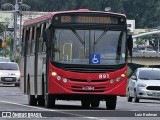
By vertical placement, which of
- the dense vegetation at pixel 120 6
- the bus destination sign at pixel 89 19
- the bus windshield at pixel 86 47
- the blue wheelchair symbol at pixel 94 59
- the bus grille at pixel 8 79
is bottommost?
the dense vegetation at pixel 120 6

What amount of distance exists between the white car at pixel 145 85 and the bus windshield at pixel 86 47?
35.7 ft

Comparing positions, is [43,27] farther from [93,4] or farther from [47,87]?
[93,4]

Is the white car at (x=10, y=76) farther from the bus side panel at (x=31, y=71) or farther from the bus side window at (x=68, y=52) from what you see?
the bus side window at (x=68, y=52)

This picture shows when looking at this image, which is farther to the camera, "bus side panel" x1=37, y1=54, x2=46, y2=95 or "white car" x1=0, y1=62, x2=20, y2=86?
"white car" x1=0, y1=62, x2=20, y2=86

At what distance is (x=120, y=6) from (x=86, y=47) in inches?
6043

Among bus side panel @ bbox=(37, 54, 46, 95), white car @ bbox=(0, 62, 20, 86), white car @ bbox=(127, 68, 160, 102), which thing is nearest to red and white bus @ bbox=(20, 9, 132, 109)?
bus side panel @ bbox=(37, 54, 46, 95)

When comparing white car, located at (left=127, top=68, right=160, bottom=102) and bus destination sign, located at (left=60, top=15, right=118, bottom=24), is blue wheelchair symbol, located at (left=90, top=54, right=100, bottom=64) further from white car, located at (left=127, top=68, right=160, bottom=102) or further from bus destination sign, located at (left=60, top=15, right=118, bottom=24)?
white car, located at (left=127, top=68, right=160, bottom=102)

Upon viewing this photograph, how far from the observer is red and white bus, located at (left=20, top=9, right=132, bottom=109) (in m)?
30.3

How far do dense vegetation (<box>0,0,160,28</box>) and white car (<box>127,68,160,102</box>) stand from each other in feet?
439

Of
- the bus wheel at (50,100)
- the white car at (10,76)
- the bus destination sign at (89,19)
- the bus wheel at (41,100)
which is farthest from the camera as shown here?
the white car at (10,76)

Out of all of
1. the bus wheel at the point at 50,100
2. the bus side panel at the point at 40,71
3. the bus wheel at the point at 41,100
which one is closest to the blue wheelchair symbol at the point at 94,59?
the bus wheel at the point at 50,100

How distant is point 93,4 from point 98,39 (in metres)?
150

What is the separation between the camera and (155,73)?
43000mm

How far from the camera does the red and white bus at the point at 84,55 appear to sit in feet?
99.6
